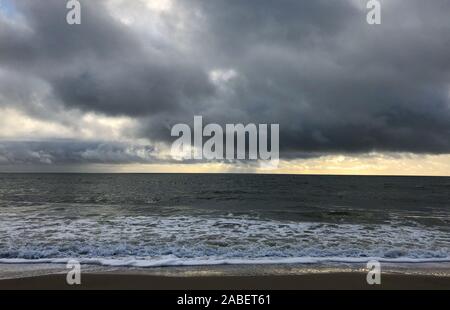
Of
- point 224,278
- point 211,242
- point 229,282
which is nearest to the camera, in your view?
point 229,282

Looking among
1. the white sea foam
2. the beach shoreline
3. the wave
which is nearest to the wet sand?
the beach shoreline

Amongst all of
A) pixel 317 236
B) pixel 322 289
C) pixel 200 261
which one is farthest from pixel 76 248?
pixel 317 236

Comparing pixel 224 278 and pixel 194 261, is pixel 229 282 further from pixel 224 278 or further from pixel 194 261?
pixel 194 261

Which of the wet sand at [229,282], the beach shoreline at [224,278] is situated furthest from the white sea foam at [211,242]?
the wet sand at [229,282]

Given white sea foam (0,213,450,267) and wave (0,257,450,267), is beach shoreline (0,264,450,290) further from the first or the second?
white sea foam (0,213,450,267)

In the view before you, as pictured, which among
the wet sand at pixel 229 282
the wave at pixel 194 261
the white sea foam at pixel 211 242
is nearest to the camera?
the wet sand at pixel 229 282

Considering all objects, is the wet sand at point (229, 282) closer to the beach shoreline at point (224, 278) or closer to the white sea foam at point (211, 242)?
the beach shoreline at point (224, 278)

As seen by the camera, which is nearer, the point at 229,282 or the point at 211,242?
the point at 229,282

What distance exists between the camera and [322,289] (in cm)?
822

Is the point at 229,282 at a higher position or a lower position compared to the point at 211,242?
higher

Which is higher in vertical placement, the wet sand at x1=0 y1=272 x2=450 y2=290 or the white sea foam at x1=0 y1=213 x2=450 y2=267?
the wet sand at x1=0 y1=272 x2=450 y2=290

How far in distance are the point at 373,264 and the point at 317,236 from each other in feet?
15.8

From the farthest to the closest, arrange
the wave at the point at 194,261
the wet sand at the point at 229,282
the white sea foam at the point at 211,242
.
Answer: the white sea foam at the point at 211,242 → the wave at the point at 194,261 → the wet sand at the point at 229,282

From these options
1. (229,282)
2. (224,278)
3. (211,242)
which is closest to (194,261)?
(224,278)
